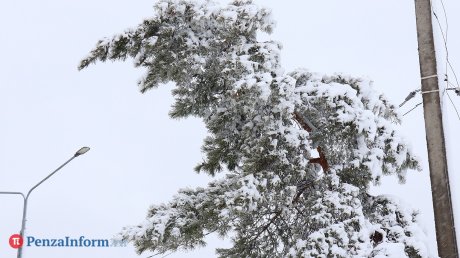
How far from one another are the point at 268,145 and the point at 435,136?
2.72 m

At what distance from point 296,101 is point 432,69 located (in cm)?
245

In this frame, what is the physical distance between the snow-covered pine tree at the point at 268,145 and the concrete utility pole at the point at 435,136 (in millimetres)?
1330

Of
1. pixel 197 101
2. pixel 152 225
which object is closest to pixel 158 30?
pixel 197 101

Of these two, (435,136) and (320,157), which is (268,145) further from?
(435,136)

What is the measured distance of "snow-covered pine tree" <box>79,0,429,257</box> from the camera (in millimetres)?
8438

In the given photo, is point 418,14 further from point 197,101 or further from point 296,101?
point 197,101

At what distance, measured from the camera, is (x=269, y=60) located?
909cm

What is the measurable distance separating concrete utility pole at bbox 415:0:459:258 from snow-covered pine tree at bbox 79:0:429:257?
1.33 metres

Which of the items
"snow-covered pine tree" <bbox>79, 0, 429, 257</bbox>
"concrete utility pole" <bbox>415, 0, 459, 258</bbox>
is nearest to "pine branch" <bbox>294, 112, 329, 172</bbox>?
"snow-covered pine tree" <bbox>79, 0, 429, 257</bbox>

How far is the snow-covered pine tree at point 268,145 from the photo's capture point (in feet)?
27.7

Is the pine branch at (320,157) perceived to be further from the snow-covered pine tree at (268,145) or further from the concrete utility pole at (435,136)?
the concrete utility pole at (435,136)

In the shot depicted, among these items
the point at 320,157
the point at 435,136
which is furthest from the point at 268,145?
the point at 435,136

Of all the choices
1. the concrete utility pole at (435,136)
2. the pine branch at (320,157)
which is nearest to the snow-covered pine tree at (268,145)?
the pine branch at (320,157)

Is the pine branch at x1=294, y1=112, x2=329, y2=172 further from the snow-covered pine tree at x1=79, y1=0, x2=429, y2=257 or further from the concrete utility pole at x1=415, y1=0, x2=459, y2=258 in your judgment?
the concrete utility pole at x1=415, y1=0, x2=459, y2=258
